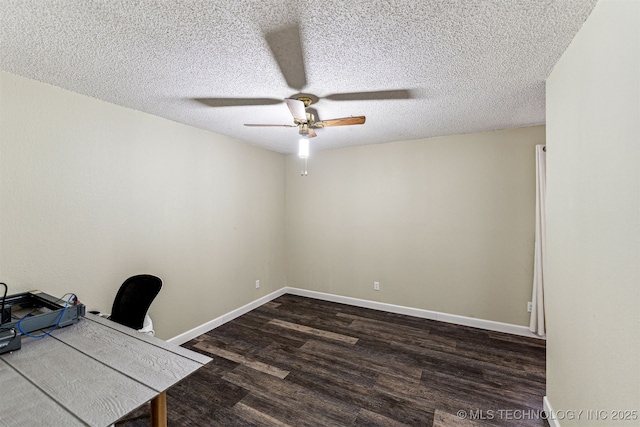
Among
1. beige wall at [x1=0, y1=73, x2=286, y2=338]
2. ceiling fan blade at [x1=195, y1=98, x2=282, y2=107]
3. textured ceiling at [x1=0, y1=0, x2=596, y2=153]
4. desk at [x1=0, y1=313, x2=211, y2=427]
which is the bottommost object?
desk at [x1=0, y1=313, x2=211, y2=427]

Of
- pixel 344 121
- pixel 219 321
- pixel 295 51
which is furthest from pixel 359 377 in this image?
pixel 295 51

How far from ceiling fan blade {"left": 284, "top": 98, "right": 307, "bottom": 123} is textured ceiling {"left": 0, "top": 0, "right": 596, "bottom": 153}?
0.18 meters

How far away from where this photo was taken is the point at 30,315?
169cm

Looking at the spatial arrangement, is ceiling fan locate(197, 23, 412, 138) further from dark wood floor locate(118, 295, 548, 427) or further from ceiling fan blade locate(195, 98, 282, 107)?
dark wood floor locate(118, 295, 548, 427)

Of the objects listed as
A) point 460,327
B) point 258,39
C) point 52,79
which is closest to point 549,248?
point 460,327

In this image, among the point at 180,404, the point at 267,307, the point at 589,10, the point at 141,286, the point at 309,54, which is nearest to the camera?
the point at 589,10

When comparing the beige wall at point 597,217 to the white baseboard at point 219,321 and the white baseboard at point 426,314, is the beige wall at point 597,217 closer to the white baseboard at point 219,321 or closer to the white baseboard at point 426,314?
the white baseboard at point 426,314

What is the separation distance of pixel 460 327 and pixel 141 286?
3.60 m

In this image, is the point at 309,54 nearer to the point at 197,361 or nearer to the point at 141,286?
the point at 197,361

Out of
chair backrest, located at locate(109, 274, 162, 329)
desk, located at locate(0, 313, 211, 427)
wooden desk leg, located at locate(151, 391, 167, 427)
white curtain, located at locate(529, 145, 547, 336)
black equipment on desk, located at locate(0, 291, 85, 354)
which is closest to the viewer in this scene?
desk, located at locate(0, 313, 211, 427)

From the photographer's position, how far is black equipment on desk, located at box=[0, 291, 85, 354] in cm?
133

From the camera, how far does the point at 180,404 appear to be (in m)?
2.06

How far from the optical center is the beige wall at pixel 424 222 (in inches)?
126

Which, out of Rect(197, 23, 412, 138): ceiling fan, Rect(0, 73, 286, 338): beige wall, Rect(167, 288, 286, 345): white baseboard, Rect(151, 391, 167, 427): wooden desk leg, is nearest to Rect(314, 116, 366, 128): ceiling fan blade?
Rect(197, 23, 412, 138): ceiling fan
